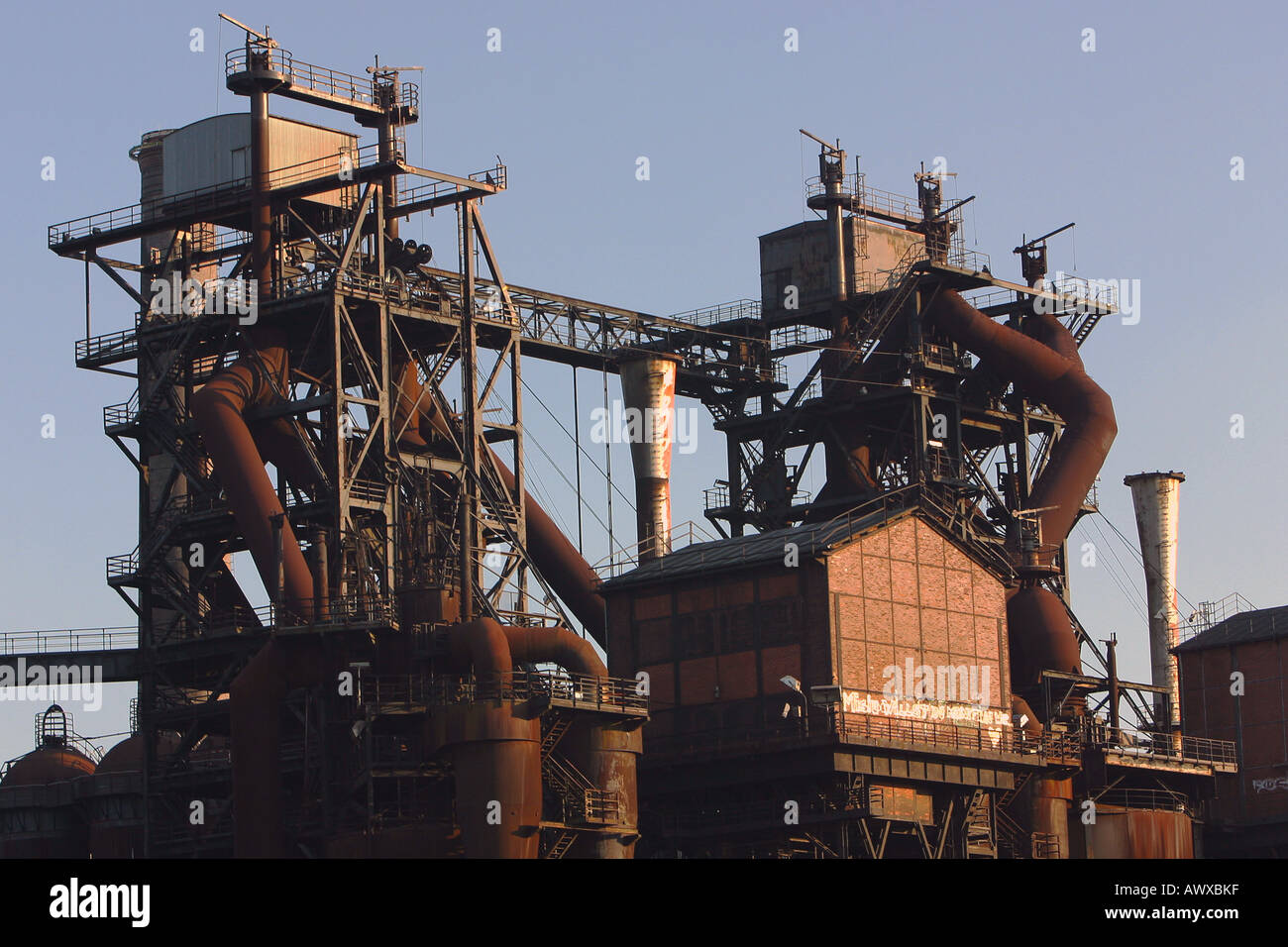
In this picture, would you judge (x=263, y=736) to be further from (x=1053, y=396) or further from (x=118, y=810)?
(x=1053, y=396)

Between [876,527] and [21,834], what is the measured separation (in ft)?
104

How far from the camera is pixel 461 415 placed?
91.4 metres

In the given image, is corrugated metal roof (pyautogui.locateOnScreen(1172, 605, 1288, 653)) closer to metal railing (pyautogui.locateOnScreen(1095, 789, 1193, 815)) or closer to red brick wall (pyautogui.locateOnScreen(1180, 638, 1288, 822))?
Answer: red brick wall (pyautogui.locateOnScreen(1180, 638, 1288, 822))

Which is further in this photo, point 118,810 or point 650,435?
point 650,435

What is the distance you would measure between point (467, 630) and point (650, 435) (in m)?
19.8

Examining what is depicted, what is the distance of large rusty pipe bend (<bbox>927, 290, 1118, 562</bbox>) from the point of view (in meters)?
105

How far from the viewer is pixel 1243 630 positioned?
106188 millimetres

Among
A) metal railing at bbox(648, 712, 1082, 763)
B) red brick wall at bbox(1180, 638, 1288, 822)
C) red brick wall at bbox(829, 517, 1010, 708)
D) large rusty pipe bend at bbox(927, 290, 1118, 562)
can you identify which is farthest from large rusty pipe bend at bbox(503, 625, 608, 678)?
Result: red brick wall at bbox(1180, 638, 1288, 822)

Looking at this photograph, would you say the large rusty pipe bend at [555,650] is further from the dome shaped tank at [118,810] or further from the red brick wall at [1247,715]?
the red brick wall at [1247,715]

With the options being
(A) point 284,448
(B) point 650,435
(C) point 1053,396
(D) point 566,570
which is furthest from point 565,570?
(C) point 1053,396

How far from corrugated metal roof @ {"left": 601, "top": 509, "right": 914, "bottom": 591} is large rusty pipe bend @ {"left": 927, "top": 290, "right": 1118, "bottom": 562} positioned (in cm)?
1564

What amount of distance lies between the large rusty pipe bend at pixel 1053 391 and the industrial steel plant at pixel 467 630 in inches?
17.1
